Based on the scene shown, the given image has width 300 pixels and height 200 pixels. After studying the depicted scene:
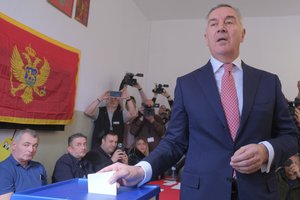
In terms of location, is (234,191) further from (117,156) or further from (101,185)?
(117,156)

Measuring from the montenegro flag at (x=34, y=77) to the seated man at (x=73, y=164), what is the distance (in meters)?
0.37

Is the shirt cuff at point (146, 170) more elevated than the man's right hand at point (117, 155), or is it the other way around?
the shirt cuff at point (146, 170)

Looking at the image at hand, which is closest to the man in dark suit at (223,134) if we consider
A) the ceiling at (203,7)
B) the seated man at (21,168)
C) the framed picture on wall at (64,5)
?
the seated man at (21,168)

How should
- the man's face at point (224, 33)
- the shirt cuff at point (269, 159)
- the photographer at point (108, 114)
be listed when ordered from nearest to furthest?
the shirt cuff at point (269, 159) → the man's face at point (224, 33) → the photographer at point (108, 114)

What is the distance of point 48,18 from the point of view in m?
3.42

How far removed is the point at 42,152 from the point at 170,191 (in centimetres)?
142

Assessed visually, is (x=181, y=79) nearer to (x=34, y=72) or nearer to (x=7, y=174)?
(x=7, y=174)

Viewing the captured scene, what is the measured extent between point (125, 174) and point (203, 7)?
549 cm

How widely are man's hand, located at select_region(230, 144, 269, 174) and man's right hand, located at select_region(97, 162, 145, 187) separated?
11.1 inches

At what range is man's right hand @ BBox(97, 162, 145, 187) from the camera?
0.87 metres

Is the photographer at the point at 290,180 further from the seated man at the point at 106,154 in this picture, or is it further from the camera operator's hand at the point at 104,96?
the camera operator's hand at the point at 104,96

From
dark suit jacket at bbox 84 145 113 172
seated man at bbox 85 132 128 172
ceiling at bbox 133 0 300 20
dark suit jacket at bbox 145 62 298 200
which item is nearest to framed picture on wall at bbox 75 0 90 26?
seated man at bbox 85 132 128 172

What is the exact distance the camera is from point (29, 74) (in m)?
3.04

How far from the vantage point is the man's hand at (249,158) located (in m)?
0.91
